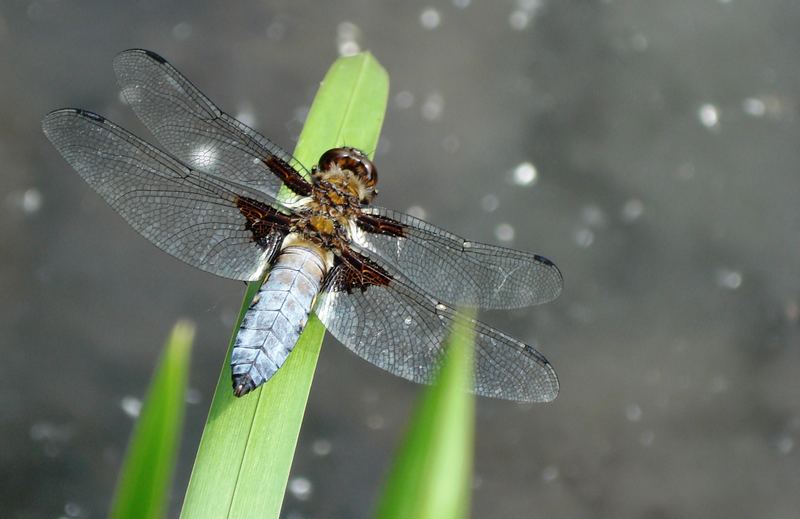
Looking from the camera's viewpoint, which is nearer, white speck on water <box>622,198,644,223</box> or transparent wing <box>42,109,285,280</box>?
transparent wing <box>42,109,285,280</box>

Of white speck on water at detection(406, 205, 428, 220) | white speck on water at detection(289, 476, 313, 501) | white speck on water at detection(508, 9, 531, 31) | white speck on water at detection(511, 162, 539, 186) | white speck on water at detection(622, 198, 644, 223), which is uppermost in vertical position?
white speck on water at detection(508, 9, 531, 31)

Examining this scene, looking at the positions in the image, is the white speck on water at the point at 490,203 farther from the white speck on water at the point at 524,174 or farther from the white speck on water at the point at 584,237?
the white speck on water at the point at 584,237

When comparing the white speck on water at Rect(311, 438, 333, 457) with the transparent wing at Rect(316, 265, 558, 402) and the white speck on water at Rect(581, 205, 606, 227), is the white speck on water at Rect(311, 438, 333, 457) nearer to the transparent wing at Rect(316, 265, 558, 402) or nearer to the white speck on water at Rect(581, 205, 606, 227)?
the transparent wing at Rect(316, 265, 558, 402)

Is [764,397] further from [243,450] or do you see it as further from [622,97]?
[243,450]

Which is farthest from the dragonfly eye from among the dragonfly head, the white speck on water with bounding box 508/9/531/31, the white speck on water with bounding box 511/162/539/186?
the white speck on water with bounding box 508/9/531/31

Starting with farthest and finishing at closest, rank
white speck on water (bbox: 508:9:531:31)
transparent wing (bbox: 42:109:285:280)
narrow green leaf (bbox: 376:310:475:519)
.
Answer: white speck on water (bbox: 508:9:531:31), transparent wing (bbox: 42:109:285:280), narrow green leaf (bbox: 376:310:475:519)

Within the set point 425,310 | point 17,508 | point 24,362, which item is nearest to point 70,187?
point 24,362

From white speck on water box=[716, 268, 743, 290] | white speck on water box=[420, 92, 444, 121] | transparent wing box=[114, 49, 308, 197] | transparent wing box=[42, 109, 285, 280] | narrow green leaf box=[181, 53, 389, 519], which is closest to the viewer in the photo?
narrow green leaf box=[181, 53, 389, 519]
